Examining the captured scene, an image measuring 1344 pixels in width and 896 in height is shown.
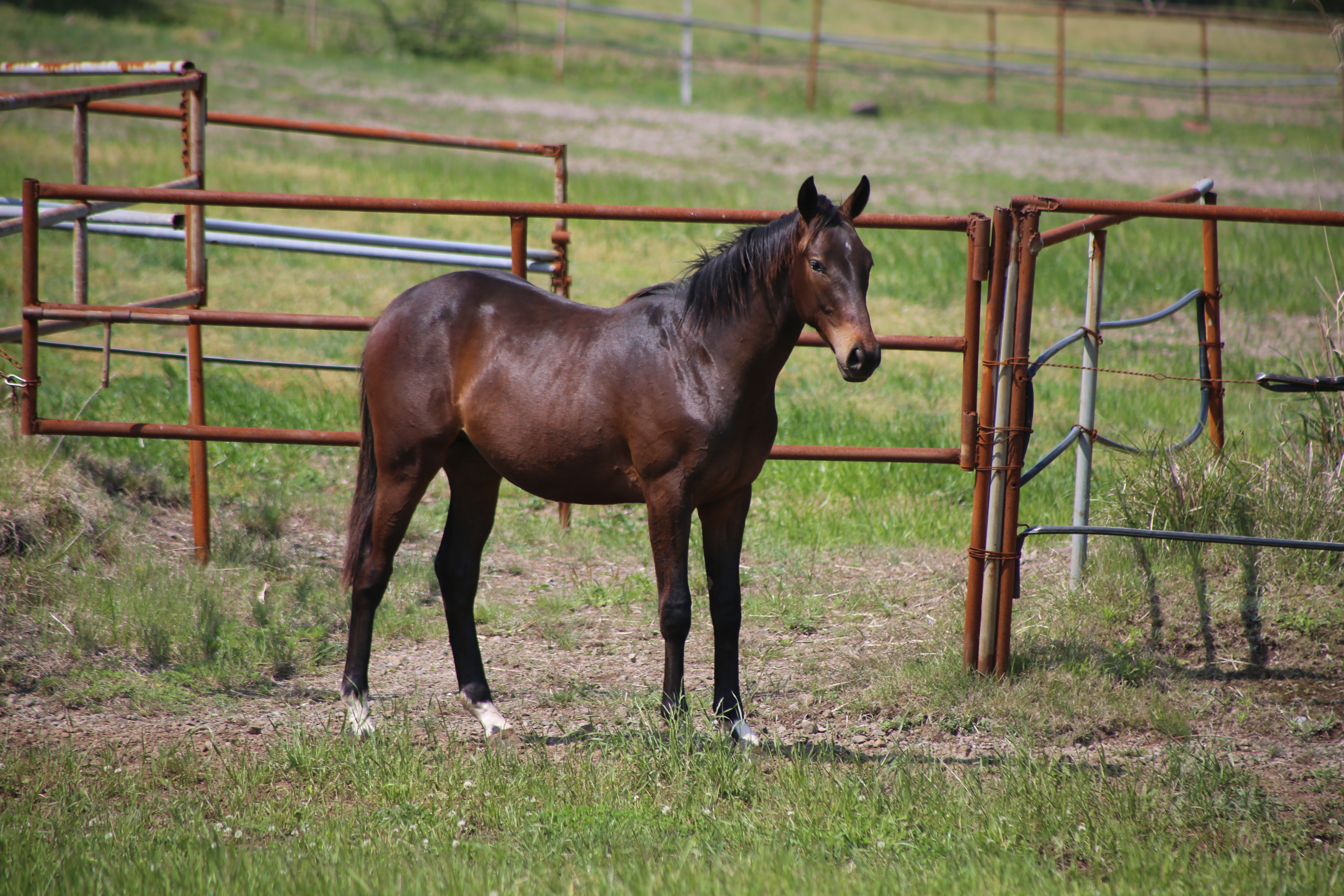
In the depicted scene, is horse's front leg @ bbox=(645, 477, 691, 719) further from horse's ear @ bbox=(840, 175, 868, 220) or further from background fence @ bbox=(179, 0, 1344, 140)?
background fence @ bbox=(179, 0, 1344, 140)

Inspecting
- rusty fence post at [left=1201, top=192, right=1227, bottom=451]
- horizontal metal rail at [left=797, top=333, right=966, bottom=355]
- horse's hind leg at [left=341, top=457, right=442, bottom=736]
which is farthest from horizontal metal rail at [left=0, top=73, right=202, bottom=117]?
rusty fence post at [left=1201, top=192, right=1227, bottom=451]

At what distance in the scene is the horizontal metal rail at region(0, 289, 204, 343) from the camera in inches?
186

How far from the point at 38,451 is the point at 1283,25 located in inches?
1058

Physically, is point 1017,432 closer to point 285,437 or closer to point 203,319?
point 285,437

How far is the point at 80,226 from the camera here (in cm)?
484

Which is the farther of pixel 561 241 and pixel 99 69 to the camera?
pixel 561 241

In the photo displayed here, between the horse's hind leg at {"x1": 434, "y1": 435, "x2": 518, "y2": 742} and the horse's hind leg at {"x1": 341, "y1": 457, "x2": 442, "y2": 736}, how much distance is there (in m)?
0.16

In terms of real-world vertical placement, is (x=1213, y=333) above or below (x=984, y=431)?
above

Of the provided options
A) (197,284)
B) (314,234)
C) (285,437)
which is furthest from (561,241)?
(314,234)

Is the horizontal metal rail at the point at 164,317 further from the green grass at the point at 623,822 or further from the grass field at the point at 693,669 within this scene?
the green grass at the point at 623,822

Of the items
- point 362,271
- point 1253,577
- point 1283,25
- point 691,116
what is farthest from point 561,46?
point 1253,577

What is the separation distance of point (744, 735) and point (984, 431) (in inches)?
58.3

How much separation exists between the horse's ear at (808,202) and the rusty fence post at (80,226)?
11.0ft

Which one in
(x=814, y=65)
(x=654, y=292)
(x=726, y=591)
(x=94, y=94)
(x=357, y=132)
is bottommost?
(x=726, y=591)
